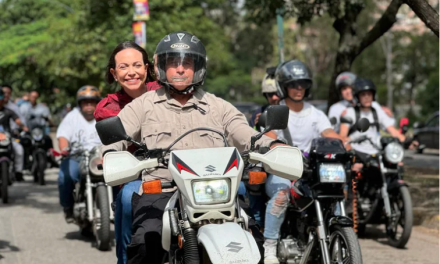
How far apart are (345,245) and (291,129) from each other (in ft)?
5.84

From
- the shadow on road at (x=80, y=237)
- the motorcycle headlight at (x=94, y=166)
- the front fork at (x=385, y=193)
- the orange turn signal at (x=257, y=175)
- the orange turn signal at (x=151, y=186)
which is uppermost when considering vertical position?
the orange turn signal at (x=257, y=175)

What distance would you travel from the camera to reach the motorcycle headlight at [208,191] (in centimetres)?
390

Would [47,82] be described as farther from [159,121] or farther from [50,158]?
[159,121]

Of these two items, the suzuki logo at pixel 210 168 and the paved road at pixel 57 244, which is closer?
the suzuki logo at pixel 210 168

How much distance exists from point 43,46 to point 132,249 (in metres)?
33.7

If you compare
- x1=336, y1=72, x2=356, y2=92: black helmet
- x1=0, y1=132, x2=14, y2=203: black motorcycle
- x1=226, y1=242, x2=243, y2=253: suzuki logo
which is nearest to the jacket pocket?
x1=226, y1=242, x2=243, y2=253: suzuki logo

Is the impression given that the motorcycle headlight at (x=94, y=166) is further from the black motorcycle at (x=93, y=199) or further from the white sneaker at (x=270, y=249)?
the white sneaker at (x=270, y=249)

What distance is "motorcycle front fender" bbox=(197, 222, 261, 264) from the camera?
3.69 m

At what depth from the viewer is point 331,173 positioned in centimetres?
612

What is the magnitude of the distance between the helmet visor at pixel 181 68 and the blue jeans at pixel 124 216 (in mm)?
738

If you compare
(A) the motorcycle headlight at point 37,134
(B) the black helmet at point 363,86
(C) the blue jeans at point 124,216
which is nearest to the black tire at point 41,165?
(A) the motorcycle headlight at point 37,134

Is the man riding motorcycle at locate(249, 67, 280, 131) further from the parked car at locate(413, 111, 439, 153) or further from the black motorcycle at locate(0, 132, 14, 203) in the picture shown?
the parked car at locate(413, 111, 439, 153)

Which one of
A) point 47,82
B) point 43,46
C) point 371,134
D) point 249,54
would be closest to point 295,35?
point 249,54

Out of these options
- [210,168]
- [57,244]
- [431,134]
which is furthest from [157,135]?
[431,134]
